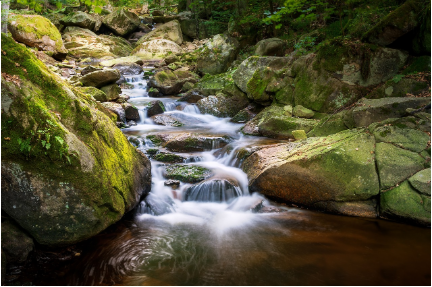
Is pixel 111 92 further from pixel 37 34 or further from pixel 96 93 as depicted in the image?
pixel 37 34

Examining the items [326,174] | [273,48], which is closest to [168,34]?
[273,48]

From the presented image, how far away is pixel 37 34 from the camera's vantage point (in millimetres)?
15789

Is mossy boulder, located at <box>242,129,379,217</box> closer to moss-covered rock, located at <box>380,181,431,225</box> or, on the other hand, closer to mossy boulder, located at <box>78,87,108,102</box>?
moss-covered rock, located at <box>380,181,431,225</box>

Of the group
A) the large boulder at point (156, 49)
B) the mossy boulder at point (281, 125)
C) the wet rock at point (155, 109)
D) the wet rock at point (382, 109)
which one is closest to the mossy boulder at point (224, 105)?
the wet rock at point (155, 109)

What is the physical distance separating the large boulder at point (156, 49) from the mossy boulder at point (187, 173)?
16.2m

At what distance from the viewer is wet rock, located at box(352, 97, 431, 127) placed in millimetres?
6377

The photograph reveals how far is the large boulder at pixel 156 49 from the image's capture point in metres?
21.5

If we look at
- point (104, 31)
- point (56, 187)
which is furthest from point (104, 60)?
point (56, 187)

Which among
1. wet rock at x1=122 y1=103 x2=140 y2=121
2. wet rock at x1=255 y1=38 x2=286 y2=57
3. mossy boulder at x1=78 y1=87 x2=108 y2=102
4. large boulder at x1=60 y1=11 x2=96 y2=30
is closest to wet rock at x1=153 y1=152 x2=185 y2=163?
wet rock at x1=122 y1=103 x2=140 y2=121

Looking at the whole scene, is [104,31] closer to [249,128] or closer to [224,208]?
[249,128]

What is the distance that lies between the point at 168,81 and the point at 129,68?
3786 millimetres

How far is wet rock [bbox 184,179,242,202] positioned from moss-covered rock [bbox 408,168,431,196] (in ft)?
9.88

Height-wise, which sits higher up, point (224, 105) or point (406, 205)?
point (224, 105)

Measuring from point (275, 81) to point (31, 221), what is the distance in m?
8.89
